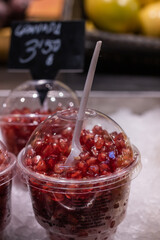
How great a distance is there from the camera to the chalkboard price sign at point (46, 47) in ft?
4.80

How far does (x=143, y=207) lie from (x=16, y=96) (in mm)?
701

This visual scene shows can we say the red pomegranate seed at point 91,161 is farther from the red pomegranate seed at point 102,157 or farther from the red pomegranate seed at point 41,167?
the red pomegranate seed at point 41,167

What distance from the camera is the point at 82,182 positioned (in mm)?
865

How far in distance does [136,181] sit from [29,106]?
0.52 metres

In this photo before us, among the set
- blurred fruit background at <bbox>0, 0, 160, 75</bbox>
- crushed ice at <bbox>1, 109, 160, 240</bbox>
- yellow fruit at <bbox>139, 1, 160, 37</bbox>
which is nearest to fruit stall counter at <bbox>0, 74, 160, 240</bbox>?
crushed ice at <bbox>1, 109, 160, 240</bbox>

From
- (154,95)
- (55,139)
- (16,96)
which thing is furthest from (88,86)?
(154,95)

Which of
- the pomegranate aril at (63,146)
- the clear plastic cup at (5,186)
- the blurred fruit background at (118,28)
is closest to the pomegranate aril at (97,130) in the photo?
the pomegranate aril at (63,146)

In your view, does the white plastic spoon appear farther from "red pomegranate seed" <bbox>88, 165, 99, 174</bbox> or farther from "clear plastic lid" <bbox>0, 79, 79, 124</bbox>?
"clear plastic lid" <bbox>0, 79, 79, 124</bbox>

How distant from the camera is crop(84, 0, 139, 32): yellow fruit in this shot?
2.27 metres

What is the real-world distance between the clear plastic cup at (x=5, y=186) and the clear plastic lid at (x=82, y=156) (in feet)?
0.11

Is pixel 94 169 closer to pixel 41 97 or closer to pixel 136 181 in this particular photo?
pixel 136 181

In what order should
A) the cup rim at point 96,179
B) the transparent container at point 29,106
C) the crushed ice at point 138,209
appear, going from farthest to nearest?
the transparent container at point 29,106 < the crushed ice at point 138,209 < the cup rim at point 96,179

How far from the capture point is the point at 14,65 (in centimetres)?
151

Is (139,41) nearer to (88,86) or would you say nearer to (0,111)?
(0,111)
